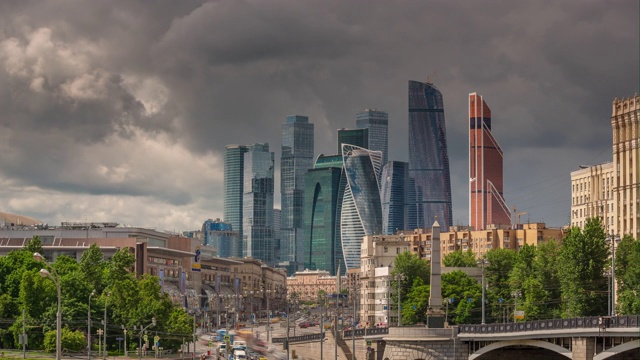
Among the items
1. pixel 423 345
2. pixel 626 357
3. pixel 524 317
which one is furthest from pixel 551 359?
pixel 524 317

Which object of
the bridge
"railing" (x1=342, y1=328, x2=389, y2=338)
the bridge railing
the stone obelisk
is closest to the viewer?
the bridge railing

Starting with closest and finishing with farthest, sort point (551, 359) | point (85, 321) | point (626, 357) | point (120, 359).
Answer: point (626, 357)
point (551, 359)
point (120, 359)
point (85, 321)

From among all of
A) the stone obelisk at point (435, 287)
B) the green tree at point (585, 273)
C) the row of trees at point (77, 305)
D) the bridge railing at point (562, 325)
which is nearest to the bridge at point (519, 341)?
the bridge railing at point (562, 325)

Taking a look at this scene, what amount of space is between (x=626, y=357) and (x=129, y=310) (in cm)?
9049

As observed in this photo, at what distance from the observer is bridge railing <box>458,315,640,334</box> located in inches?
4355

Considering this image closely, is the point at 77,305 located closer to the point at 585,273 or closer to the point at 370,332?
the point at 370,332

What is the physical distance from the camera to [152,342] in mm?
192125

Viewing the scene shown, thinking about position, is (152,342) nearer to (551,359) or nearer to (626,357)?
(551,359)

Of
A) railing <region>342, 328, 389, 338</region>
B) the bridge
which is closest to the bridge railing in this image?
the bridge

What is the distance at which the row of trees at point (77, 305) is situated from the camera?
575 ft

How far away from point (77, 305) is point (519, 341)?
7510 cm

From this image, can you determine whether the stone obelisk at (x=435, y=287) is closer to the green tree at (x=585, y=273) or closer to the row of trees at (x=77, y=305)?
the green tree at (x=585, y=273)

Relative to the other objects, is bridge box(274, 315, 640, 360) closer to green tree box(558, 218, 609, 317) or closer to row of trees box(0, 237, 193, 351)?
green tree box(558, 218, 609, 317)

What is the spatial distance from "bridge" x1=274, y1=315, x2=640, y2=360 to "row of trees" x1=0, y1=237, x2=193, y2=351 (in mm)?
37037
